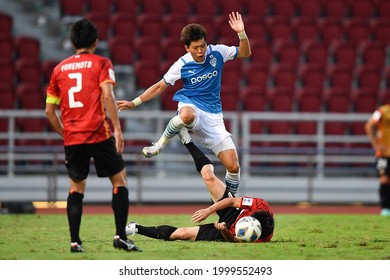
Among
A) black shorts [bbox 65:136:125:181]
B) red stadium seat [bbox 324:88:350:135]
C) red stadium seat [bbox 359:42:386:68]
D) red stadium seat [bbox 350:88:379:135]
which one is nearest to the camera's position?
black shorts [bbox 65:136:125:181]

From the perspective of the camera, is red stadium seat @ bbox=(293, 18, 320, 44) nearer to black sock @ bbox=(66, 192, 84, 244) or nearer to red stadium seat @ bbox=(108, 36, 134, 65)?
red stadium seat @ bbox=(108, 36, 134, 65)

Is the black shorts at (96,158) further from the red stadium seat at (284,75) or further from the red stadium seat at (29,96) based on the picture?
the red stadium seat at (284,75)

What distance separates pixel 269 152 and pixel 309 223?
5283mm

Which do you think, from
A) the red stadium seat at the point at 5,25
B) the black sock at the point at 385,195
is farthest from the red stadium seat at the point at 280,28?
the black sock at the point at 385,195

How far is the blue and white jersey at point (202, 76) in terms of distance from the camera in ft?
35.8

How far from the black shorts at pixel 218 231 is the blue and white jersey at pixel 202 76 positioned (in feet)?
5.34

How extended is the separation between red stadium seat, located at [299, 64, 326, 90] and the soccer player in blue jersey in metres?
9.66

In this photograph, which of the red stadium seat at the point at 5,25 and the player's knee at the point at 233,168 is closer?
the player's knee at the point at 233,168

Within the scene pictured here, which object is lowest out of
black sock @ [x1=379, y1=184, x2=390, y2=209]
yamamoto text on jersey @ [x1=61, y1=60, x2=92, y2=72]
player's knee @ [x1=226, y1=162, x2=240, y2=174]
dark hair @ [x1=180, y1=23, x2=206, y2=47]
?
black sock @ [x1=379, y1=184, x2=390, y2=209]

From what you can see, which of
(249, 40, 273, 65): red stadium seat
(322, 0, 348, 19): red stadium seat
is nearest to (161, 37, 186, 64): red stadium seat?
(249, 40, 273, 65): red stadium seat

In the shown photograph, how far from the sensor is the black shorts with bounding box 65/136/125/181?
8.41 meters

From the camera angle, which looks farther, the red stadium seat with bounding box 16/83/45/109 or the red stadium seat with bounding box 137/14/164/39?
the red stadium seat with bounding box 137/14/164/39
